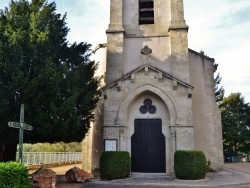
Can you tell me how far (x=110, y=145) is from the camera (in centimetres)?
1580

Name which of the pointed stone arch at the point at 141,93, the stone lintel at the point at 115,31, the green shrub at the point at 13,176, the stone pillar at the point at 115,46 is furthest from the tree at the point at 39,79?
the stone lintel at the point at 115,31

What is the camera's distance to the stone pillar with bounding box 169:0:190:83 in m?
18.0

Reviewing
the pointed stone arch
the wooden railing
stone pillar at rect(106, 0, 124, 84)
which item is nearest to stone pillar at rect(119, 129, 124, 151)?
the pointed stone arch

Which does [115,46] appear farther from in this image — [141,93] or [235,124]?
[235,124]

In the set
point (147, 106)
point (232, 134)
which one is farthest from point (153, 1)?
point (232, 134)

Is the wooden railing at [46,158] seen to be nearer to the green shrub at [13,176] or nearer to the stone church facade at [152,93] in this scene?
the stone church facade at [152,93]

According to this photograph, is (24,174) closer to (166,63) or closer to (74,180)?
(74,180)

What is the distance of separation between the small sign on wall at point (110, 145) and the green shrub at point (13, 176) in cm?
757

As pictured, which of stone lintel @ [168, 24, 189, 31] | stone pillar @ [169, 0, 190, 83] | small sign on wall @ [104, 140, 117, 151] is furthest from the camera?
stone lintel @ [168, 24, 189, 31]

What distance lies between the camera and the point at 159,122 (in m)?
16.8

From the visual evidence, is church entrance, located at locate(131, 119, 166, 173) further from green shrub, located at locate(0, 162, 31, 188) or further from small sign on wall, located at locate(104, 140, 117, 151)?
green shrub, located at locate(0, 162, 31, 188)

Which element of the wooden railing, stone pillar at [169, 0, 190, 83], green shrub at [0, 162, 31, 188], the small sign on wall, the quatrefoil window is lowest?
the wooden railing

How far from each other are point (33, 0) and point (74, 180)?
9.45 meters

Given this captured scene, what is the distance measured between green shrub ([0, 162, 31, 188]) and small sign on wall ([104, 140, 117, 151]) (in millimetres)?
7567
